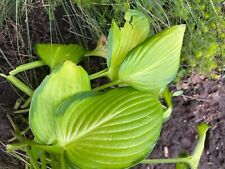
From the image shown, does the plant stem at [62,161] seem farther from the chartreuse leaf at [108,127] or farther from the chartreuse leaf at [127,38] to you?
the chartreuse leaf at [127,38]

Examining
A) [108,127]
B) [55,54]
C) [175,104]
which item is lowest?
[175,104]

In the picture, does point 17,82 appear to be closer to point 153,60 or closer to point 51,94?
point 51,94

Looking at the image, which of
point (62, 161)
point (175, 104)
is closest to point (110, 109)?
point (62, 161)

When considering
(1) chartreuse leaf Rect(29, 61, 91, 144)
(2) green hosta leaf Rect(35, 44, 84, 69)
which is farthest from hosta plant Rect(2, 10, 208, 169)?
(2) green hosta leaf Rect(35, 44, 84, 69)

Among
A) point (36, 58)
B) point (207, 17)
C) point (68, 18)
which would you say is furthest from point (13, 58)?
point (207, 17)

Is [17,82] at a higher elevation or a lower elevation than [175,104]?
higher
